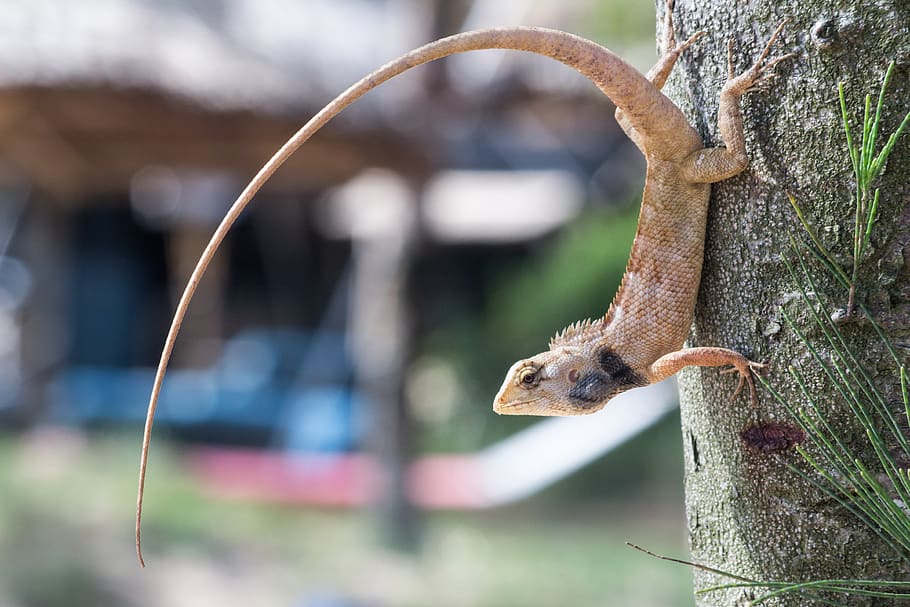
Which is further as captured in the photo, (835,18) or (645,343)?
(645,343)

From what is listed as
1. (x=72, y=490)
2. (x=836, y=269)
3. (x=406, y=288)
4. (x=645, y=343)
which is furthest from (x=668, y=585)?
(x=836, y=269)

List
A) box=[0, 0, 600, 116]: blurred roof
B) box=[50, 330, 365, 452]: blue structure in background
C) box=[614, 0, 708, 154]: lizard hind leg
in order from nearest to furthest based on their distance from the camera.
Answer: box=[614, 0, 708, 154]: lizard hind leg, box=[0, 0, 600, 116]: blurred roof, box=[50, 330, 365, 452]: blue structure in background

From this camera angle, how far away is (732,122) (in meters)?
1.30

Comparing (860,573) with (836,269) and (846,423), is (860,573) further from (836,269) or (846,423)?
(836,269)

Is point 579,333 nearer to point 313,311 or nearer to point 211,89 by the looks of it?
point 211,89

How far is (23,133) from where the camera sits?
6.75 m

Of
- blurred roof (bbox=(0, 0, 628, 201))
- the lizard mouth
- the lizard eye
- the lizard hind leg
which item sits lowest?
the lizard mouth

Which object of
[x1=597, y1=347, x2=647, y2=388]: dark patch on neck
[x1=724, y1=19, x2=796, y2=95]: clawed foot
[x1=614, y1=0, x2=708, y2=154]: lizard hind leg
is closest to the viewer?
[x1=724, y1=19, x2=796, y2=95]: clawed foot

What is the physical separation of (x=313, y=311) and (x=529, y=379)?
1096cm

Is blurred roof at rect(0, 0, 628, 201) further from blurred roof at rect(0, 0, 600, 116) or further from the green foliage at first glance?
the green foliage

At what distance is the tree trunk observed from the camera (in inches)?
45.7

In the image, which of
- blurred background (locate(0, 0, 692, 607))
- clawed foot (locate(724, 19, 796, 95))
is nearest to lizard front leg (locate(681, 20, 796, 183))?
clawed foot (locate(724, 19, 796, 95))

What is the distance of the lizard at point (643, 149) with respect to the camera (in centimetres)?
116

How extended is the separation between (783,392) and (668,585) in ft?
17.7
